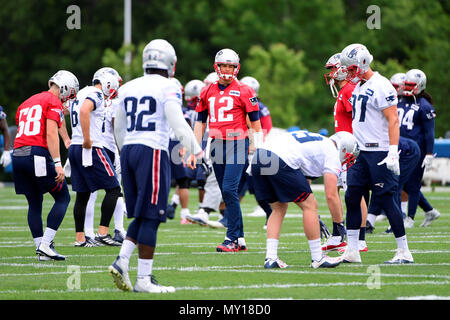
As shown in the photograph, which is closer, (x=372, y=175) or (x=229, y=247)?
(x=372, y=175)

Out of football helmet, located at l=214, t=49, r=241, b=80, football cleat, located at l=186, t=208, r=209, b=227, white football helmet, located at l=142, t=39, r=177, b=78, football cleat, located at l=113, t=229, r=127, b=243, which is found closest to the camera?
white football helmet, located at l=142, t=39, r=177, b=78

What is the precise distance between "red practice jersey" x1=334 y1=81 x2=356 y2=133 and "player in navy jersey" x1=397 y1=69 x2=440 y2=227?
9.52 ft

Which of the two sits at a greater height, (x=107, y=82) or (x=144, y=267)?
(x=107, y=82)

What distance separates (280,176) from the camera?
8.10 meters

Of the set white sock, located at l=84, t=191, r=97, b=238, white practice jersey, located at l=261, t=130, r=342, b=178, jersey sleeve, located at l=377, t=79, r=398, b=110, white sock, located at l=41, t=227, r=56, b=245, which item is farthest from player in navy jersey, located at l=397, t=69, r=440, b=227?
white sock, located at l=41, t=227, r=56, b=245

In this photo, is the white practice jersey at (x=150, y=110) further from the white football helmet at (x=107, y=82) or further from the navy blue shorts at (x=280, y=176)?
the white football helmet at (x=107, y=82)

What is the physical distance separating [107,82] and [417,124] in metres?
4.72

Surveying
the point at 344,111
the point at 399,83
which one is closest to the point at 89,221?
the point at 344,111

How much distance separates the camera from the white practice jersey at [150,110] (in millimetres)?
7039

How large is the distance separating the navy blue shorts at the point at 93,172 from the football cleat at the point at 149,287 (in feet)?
12.2

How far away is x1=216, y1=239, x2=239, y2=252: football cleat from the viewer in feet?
32.8

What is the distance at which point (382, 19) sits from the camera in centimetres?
5053

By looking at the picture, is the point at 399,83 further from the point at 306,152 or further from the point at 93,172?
the point at 306,152

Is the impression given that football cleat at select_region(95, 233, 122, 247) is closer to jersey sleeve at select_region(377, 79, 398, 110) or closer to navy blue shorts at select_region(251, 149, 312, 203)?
navy blue shorts at select_region(251, 149, 312, 203)
